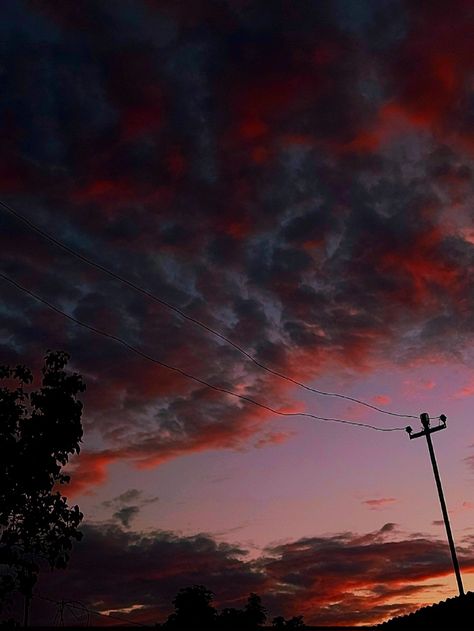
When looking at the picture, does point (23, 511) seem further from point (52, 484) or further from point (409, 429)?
point (409, 429)

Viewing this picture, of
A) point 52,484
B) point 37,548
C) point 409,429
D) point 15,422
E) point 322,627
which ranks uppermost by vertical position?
point 409,429

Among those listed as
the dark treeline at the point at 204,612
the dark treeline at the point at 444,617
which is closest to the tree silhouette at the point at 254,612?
the dark treeline at the point at 204,612

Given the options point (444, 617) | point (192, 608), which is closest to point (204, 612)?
point (192, 608)

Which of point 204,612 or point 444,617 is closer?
point 444,617

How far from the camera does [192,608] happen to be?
74875mm

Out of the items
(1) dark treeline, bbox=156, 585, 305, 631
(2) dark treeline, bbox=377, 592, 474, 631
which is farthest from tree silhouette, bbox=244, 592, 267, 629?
(2) dark treeline, bbox=377, 592, 474, 631

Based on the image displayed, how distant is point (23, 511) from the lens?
20328 mm

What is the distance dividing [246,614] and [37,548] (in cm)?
5890

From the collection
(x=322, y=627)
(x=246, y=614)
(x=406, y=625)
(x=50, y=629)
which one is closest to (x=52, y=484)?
(x=50, y=629)

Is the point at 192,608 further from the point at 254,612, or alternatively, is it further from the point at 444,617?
the point at 444,617

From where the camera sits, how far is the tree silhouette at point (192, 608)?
7412 cm

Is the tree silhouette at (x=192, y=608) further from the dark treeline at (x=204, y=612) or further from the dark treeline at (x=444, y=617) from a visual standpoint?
the dark treeline at (x=444, y=617)

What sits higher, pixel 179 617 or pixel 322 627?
pixel 179 617

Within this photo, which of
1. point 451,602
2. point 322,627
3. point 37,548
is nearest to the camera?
point 322,627
